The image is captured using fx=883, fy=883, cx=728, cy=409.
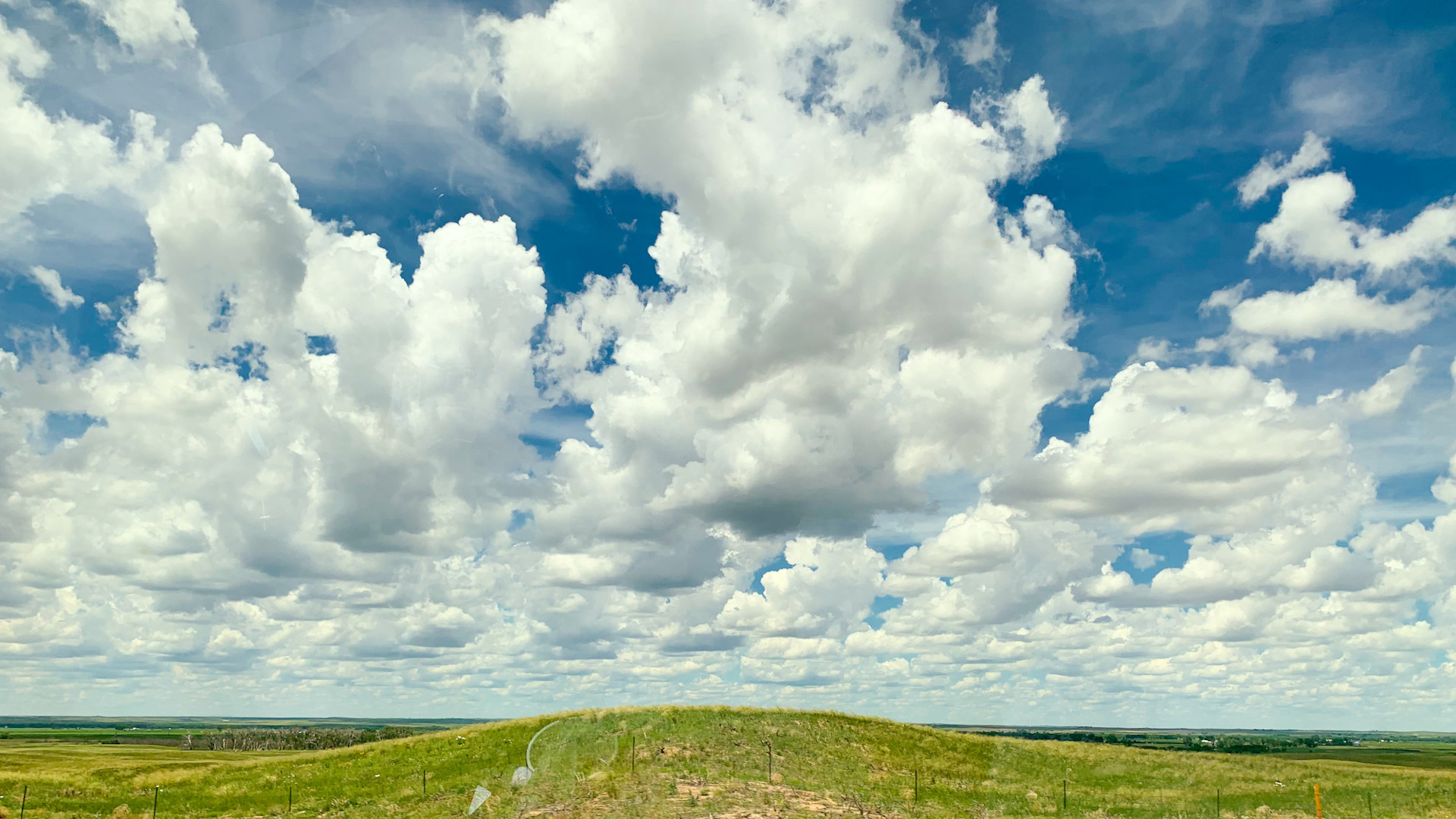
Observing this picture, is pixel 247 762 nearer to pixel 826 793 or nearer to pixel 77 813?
pixel 77 813

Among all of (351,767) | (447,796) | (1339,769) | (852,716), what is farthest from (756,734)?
(1339,769)

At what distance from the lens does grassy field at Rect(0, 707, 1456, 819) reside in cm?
6384

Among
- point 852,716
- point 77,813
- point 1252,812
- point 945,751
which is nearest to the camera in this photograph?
point 77,813

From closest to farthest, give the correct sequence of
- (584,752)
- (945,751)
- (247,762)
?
(584,752)
(247,762)
(945,751)

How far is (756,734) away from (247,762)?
48615mm

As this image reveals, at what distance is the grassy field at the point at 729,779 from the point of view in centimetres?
6384

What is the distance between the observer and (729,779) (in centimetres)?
7000

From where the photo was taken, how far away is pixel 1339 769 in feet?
304

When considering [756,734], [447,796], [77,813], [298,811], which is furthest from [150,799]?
[756,734]

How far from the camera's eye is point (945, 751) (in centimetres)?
A: 9081

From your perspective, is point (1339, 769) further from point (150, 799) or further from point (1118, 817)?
point (150, 799)

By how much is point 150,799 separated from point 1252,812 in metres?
85.4

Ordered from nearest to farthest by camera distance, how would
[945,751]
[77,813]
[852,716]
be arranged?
[77,813], [945,751], [852,716]

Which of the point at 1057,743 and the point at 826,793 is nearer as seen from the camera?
the point at 826,793
